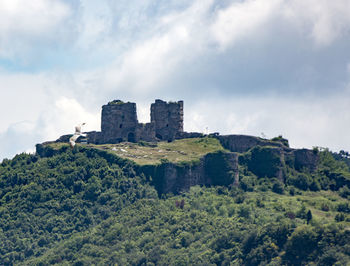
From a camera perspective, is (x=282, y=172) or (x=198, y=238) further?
(x=282, y=172)

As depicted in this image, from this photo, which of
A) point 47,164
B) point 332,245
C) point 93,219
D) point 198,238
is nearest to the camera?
point 332,245

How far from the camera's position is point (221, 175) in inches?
6969

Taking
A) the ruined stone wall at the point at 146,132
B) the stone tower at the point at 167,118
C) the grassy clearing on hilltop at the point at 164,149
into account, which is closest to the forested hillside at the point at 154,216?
the grassy clearing on hilltop at the point at 164,149

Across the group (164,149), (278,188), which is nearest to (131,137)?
(164,149)

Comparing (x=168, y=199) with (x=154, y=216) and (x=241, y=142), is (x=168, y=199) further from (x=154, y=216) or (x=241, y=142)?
(x=241, y=142)

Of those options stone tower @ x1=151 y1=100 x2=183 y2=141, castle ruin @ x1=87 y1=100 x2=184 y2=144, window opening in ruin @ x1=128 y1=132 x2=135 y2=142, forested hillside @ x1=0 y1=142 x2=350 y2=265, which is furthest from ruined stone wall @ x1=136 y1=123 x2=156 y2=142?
forested hillside @ x1=0 y1=142 x2=350 y2=265

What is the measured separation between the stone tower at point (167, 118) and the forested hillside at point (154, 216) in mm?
14600

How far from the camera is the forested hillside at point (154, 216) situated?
148m

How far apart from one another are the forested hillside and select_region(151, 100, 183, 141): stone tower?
47.9 feet

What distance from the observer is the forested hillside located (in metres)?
148

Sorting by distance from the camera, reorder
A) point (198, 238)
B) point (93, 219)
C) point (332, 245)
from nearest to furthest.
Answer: point (332, 245)
point (198, 238)
point (93, 219)

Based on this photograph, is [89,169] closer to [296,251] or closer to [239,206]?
[239,206]

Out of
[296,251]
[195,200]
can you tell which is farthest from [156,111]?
[296,251]

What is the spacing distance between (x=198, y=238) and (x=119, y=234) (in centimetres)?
1072
